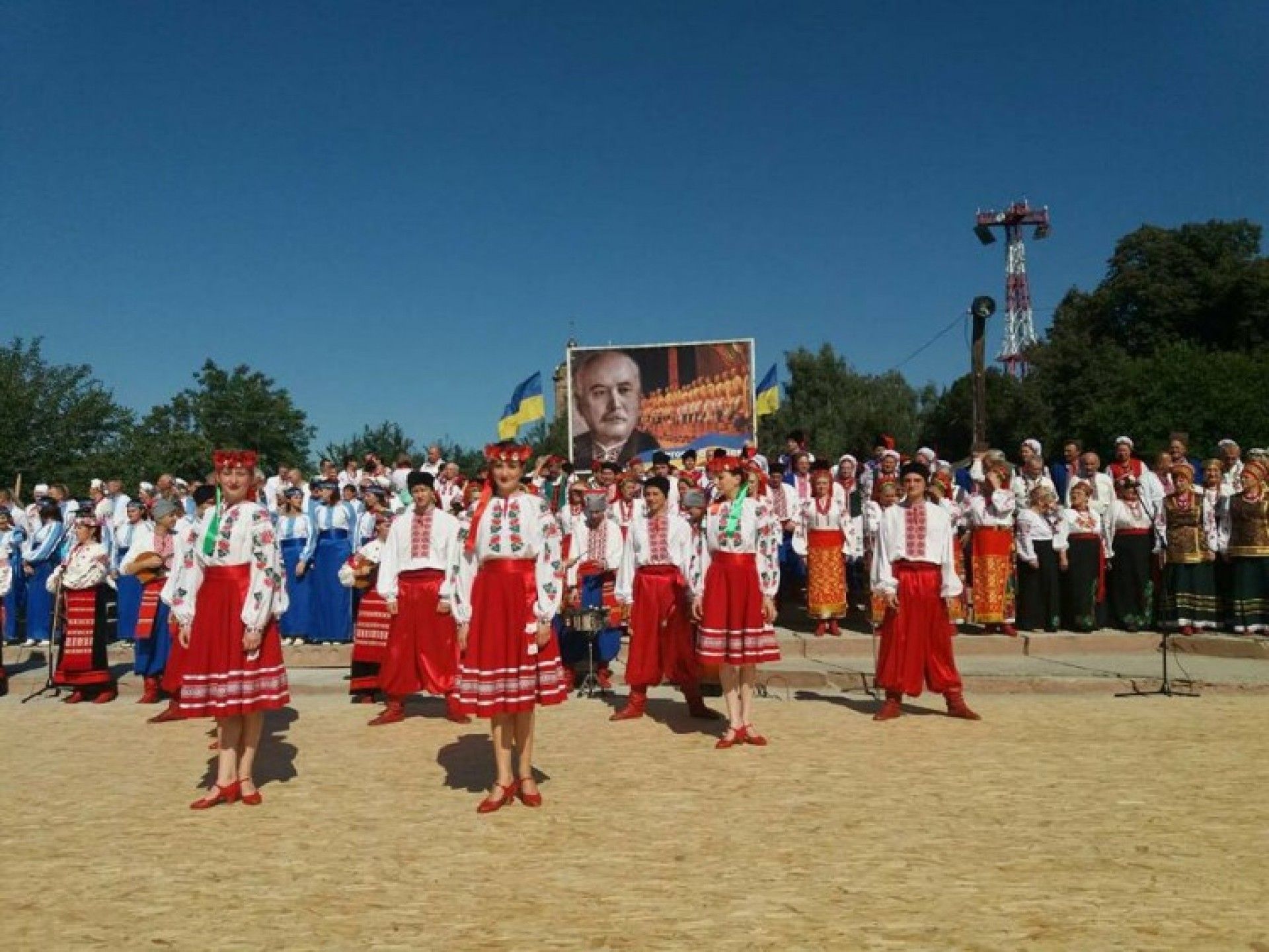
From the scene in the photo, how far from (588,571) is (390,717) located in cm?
236

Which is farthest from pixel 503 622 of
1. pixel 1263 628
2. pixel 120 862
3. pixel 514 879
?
pixel 1263 628

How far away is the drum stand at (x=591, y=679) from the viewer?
9.72 metres

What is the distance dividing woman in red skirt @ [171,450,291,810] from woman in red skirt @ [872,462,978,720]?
16.3 ft

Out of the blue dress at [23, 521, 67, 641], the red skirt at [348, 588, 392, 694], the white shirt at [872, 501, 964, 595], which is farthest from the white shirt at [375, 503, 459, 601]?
the blue dress at [23, 521, 67, 641]

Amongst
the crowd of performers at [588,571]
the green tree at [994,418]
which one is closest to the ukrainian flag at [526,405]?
the crowd of performers at [588,571]

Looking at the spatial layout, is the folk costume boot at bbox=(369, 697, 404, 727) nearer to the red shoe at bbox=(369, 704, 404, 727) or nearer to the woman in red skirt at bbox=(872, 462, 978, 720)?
the red shoe at bbox=(369, 704, 404, 727)

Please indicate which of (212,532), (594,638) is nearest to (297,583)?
(594,638)

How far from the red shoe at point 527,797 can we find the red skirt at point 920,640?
3717 mm

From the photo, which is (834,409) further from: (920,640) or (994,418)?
(920,640)

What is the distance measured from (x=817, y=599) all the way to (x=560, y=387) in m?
75.0

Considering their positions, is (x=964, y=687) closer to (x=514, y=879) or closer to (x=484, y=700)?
(x=484, y=700)

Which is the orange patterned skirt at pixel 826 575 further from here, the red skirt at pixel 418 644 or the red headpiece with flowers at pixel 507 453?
the red headpiece with flowers at pixel 507 453

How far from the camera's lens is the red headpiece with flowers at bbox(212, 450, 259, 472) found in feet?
19.8

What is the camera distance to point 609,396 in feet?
103
